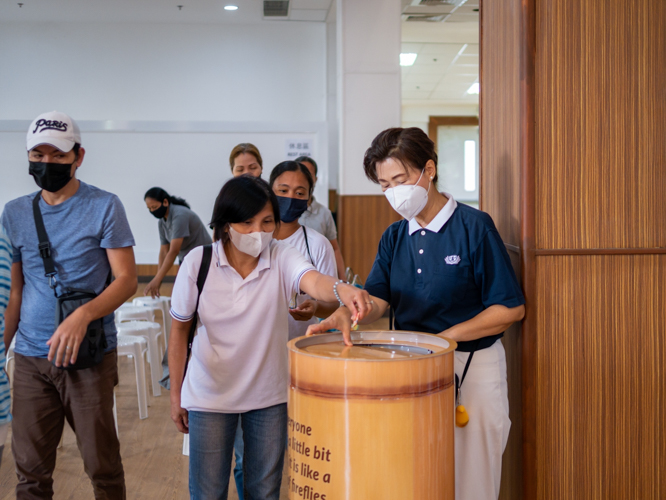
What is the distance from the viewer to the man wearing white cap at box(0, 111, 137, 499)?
183 cm

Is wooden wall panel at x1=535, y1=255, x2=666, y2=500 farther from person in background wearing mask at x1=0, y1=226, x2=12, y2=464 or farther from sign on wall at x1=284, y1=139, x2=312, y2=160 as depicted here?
sign on wall at x1=284, y1=139, x2=312, y2=160

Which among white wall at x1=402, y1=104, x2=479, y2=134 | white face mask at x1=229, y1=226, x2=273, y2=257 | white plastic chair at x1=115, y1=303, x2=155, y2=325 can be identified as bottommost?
white plastic chair at x1=115, y1=303, x2=155, y2=325

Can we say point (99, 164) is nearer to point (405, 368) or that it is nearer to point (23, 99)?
point (23, 99)

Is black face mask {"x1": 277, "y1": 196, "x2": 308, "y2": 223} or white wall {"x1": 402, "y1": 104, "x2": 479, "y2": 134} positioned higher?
white wall {"x1": 402, "y1": 104, "x2": 479, "y2": 134}

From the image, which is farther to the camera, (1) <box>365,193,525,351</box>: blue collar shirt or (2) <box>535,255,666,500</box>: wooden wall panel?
(2) <box>535,255,666,500</box>: wooden wall panel

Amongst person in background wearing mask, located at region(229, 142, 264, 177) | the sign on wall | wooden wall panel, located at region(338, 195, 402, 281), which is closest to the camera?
person in background wearing mask, located at region(229, 142, 264, 177)

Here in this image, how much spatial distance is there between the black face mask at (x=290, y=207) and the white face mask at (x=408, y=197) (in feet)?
2.31

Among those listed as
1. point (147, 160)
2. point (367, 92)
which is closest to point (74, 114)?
point (147, 160)

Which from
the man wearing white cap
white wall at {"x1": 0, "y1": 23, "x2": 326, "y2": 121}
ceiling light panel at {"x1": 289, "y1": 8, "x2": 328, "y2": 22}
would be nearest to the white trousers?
the man wearing white cap

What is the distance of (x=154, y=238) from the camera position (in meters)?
8.26

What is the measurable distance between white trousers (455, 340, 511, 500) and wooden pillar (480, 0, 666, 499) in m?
0.14

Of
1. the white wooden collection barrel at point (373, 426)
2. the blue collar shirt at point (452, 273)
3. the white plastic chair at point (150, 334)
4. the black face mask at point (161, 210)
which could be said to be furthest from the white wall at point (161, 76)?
the white wooden collection barrel at point (373, 426)

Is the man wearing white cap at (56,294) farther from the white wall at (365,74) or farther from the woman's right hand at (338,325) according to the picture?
the white wall at (365,74)

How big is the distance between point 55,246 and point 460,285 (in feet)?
4.07
